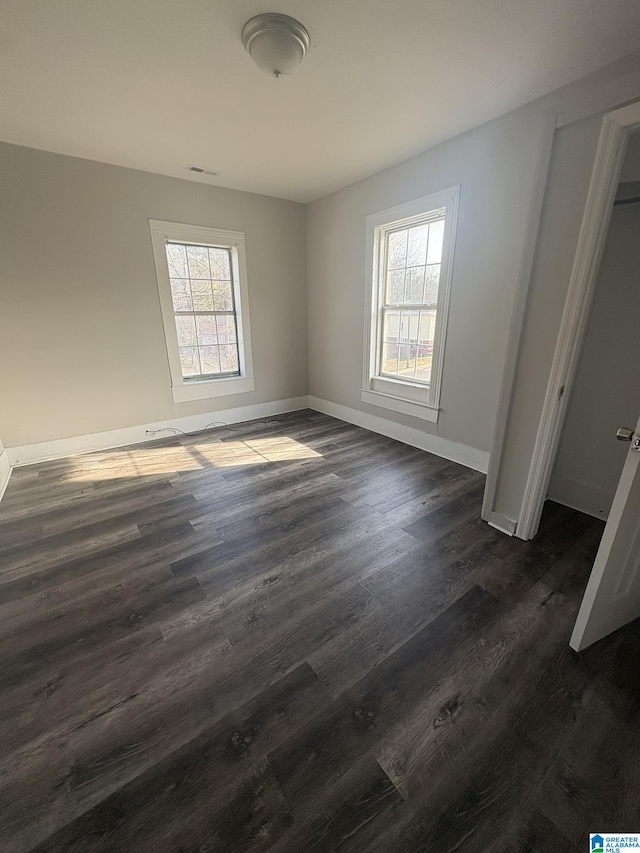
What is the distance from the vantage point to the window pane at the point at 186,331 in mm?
3881

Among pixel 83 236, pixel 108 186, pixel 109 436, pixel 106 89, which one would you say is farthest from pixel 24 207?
pixel 109 436

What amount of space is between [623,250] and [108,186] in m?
4.15

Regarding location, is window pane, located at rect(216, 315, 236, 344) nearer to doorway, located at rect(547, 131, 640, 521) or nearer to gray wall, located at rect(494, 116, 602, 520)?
gray wall, located at rect(494, 116, 602, 520)

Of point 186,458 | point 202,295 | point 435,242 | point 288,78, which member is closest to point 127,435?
point 186,458

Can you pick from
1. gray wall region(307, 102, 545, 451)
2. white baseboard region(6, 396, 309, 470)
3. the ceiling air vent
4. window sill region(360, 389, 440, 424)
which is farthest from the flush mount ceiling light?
A: white baseboard region(6, 396, 309, 470)

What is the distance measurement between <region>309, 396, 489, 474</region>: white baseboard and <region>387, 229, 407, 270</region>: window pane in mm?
1663

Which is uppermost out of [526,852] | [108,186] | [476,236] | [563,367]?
[108,186]

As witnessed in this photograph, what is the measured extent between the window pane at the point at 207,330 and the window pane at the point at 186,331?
71 millimetres

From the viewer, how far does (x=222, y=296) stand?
13.5ft

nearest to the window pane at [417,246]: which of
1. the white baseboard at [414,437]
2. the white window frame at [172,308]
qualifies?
the white baseboard at [414,437]

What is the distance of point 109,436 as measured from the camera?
3672mm

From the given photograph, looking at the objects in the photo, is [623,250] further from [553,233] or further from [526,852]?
[526,852]

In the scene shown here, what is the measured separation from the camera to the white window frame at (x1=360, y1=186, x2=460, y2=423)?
2889 millimetres

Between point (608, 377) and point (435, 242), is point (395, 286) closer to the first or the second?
point (435, 242)
